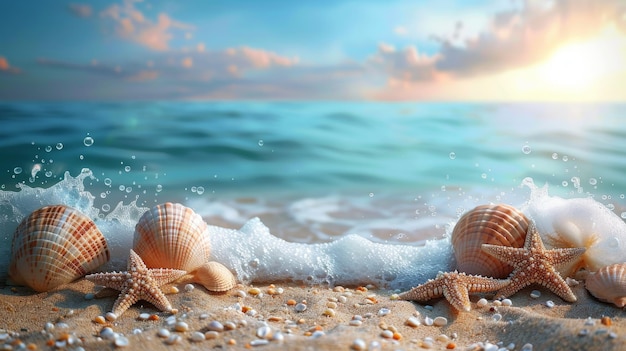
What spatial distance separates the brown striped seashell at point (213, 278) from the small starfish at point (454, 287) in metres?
1.18

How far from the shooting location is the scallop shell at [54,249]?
12.5 ft

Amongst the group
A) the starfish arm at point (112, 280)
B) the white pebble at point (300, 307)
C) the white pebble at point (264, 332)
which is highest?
the starfish arm at point (112, 280)

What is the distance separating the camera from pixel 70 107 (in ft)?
36.0

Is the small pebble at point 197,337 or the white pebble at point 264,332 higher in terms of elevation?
the white pebble at point 264,332

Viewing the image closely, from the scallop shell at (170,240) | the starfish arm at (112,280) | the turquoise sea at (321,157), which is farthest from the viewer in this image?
the turquoise sea at (321,157)

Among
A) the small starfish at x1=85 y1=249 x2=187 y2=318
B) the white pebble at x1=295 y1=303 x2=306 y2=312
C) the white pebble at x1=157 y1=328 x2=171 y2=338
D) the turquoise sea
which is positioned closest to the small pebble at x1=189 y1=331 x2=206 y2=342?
the white pebble at x1=157 y1=328 x2=171 y2=338

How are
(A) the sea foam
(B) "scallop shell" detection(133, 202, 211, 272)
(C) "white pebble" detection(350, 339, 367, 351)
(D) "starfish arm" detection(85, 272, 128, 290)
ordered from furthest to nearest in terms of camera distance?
(A) the sea foam → (B) "scallop shell" detection(133, 202, 211, 272) → (D) "starfish arm" detection(85, 272, 128, 290) → (C) "white pebble" detection(350, 339, 367, 351)

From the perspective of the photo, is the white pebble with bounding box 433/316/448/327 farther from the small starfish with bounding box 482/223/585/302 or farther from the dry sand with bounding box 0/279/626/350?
the small starfish with bounding box 482/223/585/302

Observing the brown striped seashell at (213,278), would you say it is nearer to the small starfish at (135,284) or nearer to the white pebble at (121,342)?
the small starfish at (135,284)

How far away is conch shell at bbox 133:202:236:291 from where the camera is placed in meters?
3.91

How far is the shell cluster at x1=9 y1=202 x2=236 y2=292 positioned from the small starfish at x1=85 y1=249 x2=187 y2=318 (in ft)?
1.01

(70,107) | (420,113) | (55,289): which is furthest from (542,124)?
(55,289)

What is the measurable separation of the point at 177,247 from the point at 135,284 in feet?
1.59

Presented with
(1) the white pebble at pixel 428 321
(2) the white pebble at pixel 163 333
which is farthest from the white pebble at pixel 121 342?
(1) the white pebble at pixel 428 321
